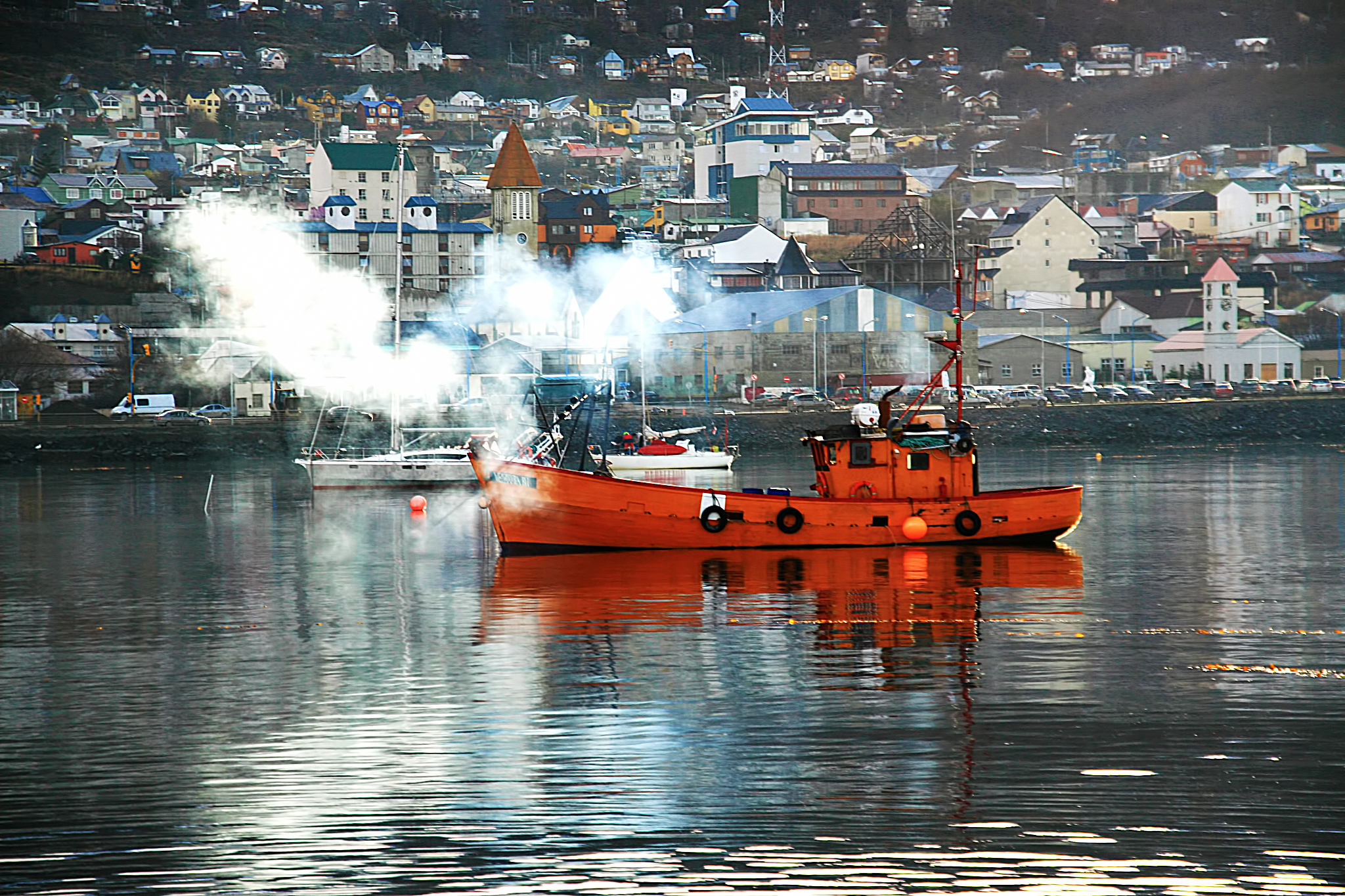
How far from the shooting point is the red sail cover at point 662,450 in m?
73.5

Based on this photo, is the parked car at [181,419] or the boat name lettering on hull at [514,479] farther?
the parked car at [181,419]

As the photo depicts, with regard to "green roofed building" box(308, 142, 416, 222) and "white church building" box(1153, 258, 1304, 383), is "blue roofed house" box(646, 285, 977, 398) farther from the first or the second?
"green roofed building" box(308, 142, 416, 222)

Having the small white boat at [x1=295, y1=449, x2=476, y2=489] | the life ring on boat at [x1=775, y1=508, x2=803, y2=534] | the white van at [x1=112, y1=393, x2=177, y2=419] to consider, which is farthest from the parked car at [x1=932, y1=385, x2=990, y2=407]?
the life ring on boat at [x1=775, y1=508, x2=803, y2=534]

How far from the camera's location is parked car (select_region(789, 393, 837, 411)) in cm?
10875

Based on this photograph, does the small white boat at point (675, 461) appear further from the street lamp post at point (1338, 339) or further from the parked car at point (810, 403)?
the street lamp post at point (1338, 339)

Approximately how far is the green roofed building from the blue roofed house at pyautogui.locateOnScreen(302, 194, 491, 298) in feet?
47.0

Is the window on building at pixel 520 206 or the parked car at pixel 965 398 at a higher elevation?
the window on building at pixel 520 206

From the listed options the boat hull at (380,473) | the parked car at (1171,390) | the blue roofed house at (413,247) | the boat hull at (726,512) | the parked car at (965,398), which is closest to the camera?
the boat hull at (726,512)

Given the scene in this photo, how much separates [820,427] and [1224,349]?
146ft

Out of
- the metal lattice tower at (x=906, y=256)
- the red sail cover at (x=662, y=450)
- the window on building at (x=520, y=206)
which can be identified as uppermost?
the window on building at (x=520, y=206)

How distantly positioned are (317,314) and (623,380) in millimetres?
28964

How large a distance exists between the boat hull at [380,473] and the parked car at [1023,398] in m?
60.1

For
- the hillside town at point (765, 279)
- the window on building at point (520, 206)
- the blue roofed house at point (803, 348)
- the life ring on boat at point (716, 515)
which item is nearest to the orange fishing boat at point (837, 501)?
the life ring on boat at point (716, 515)

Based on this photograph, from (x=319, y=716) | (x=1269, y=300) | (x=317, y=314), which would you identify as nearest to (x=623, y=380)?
(x=317, y=314)
